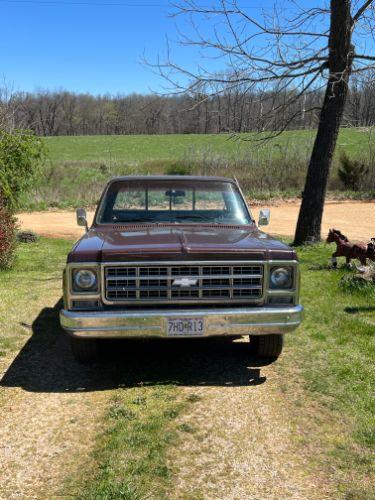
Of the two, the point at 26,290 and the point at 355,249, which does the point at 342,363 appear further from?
the point at 26,290

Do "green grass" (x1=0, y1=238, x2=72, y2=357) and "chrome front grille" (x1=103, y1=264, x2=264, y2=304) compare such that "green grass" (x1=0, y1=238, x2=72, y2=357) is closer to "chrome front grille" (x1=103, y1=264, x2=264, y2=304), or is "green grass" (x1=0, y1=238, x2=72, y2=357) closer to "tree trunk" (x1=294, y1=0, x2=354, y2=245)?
"chrome front grille" (x1=103, y1=264, x2=264, y2=304)

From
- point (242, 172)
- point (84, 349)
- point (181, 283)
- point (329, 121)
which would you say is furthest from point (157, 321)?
point (242, 172)

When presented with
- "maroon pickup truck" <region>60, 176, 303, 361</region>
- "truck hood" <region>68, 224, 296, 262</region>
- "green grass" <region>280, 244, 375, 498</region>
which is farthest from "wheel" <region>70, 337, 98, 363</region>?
"green grass" <region>280, 244, 375, 498</region>

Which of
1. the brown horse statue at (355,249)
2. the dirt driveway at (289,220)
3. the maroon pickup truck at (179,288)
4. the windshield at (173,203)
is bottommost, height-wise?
the dirt driveway at (289,220)

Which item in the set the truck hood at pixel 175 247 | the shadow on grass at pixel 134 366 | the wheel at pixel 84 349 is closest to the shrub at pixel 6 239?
the shadow on grass at pixel 134 366

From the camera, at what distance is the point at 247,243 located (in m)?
4.29

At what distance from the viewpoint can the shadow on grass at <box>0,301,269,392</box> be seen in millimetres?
4250

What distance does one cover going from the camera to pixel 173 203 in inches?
217

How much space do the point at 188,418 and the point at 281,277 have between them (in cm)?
133

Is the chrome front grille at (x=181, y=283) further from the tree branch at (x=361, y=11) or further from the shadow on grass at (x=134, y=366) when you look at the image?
the tree branch at (x=361, y=11)

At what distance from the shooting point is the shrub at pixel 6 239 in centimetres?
846

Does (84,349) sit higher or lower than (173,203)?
lower

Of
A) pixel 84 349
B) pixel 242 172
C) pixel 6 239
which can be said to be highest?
pixel 242 172

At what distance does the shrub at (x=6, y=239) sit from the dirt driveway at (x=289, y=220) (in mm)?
4451
